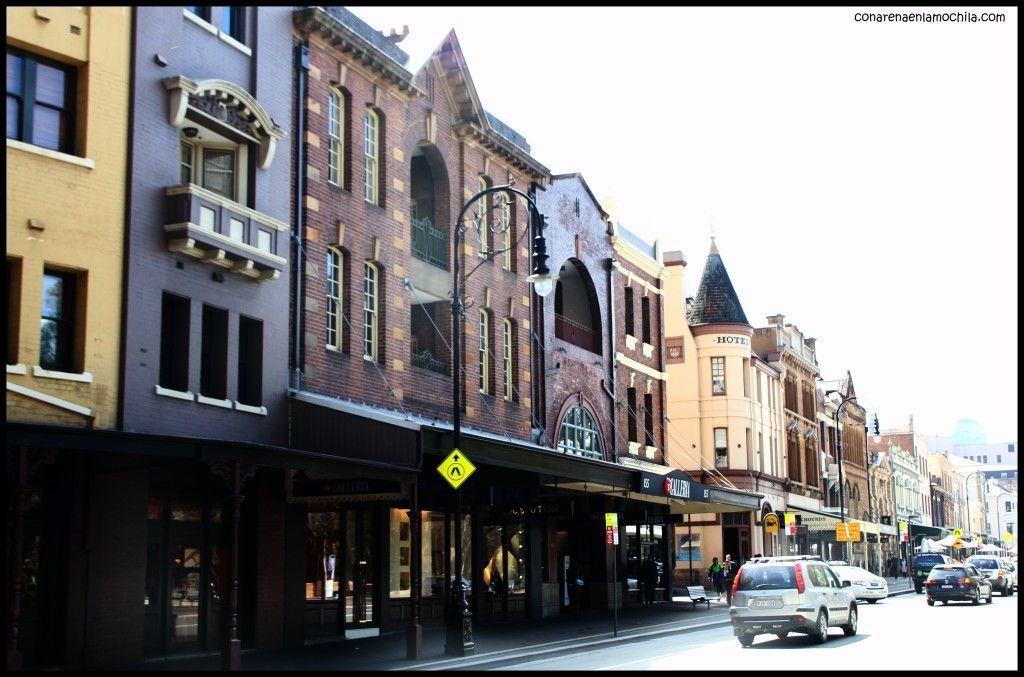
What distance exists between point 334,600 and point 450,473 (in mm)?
5431

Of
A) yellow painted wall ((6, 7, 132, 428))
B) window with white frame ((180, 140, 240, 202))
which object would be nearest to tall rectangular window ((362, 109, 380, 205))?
window with white frame ((180, 140, 240, 202))

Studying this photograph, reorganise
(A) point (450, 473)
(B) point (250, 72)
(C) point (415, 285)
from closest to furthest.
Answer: (A) point (450, 473) → (B) point (250, 72) → (C) point (415, 285)

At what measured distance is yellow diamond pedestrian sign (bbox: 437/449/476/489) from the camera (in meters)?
22.2

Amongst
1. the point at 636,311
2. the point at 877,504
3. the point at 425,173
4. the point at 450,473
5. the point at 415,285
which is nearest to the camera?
the point at 450,473

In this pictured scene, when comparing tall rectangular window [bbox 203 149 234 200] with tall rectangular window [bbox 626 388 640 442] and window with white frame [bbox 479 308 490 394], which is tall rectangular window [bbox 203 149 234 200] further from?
tall rectangular window [bbox 626 388 640 442]

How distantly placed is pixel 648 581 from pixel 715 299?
60.8 feet

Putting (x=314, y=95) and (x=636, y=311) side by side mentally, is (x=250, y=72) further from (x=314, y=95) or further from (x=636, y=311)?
(x=636, y=311)

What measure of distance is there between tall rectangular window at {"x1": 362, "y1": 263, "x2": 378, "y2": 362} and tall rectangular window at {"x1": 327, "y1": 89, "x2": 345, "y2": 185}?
2.14 metres

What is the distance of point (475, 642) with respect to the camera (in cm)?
2541

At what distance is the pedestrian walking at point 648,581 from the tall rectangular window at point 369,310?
18.5 m

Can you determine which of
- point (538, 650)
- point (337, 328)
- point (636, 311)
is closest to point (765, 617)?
point (538, 650)

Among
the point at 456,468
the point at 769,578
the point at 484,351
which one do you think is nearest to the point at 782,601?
the point at 769,578

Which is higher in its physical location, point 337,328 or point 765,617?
point 337,328

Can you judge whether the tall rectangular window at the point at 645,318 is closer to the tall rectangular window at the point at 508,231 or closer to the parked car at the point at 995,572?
the tall rectangular window at the point at 508,231
